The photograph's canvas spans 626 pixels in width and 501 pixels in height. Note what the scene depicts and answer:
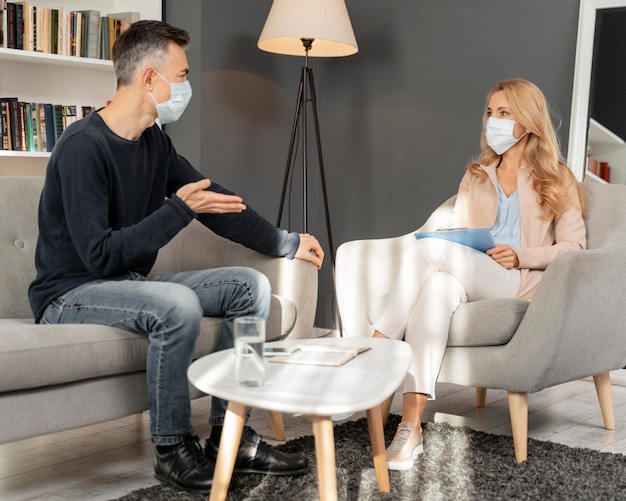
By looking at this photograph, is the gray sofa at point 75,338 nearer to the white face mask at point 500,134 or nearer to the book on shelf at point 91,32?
the white face mask at point 500,134

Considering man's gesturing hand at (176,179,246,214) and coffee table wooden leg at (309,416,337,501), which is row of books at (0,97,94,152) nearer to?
man's gesturing hand at (176,179,246,214)

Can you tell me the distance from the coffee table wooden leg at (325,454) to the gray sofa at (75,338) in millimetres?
638

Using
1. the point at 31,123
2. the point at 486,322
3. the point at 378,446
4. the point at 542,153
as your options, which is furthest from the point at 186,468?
the point at 31,123

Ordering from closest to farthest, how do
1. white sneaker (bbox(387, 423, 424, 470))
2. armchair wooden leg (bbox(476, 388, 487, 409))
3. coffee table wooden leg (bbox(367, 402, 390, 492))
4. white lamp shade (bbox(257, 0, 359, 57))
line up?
coffee table wooden leg (bbox(367, 402, 390, 492)) < white sneaker (bbox(387, 423, 424, 470)) < armchair wooden leg (bbox(476, 388, 487, 409)) < white lamp shade (bbox(257, 0, 359, 57))

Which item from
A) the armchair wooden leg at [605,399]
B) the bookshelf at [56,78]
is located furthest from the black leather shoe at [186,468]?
the bookshelf at [56,78]

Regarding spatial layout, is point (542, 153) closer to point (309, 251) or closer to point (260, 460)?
point (309, 251)

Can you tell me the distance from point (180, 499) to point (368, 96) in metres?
2.61

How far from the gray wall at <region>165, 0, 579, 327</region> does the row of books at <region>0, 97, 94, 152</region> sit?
0.51 meters

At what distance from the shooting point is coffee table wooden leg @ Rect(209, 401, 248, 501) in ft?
5.54

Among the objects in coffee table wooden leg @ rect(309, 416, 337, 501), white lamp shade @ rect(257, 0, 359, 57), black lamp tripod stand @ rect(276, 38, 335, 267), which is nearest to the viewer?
coffee table wooden leg @ rect(309, 416, 337, 501)

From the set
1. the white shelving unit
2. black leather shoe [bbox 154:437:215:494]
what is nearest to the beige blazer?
the white shelving unit

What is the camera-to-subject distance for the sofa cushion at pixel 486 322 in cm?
235

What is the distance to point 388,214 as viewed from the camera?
409 centimetres

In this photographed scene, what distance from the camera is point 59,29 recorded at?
347 centimetres
